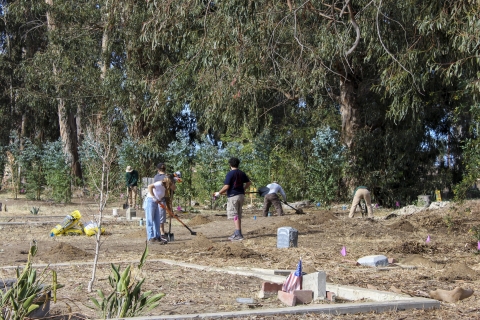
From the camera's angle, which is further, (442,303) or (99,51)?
(99,51)

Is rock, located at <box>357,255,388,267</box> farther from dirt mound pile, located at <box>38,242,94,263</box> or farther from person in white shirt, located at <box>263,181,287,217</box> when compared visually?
person in white shirt, located at <box>263,181,287,217</box>

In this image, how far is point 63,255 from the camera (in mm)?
10883

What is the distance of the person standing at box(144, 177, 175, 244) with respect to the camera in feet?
43.4

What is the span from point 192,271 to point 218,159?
15.9 m

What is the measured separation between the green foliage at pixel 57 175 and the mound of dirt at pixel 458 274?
2155cm

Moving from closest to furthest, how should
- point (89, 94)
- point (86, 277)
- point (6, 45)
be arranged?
point (86, 277)
point (89, 94)
point (6, 45)

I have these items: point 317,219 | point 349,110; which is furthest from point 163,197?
point 349,110

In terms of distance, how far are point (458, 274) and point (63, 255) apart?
5834 mm

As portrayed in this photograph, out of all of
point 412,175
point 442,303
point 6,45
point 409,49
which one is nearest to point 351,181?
point 412,175

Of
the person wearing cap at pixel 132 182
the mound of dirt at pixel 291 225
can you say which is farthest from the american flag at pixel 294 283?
the person wearing cap at pixel 132 182

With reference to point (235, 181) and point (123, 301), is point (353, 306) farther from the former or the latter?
point (235, 181)

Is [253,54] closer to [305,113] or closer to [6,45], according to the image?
[305,113]

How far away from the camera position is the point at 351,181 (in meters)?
24.1

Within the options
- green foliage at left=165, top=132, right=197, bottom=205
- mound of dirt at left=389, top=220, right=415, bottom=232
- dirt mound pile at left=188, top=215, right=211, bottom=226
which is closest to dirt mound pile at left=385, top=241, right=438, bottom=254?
mound of dirt at left=389, top=220, right=415, bottom=232
